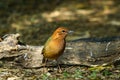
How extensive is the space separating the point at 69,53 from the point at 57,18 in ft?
15.9

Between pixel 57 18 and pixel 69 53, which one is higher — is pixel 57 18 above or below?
above

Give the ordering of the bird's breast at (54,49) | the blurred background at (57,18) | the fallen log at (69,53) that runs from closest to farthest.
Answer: the bird's breast at (54,49) < the fallen log at (69,53) < the blurred background at (57,18)

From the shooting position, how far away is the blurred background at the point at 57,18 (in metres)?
10.9

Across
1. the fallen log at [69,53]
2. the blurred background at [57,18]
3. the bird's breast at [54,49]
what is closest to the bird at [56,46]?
the bird's breast at [54,49]

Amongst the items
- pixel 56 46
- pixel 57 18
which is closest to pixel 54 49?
pixel 56 46

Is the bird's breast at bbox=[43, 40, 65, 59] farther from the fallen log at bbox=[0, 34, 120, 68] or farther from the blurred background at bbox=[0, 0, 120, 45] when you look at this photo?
the blurred background at bbox=[0, 0, 120, 45]

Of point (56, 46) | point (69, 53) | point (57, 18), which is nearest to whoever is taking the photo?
point (56, 46)

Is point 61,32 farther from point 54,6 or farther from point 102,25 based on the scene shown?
point 54,6

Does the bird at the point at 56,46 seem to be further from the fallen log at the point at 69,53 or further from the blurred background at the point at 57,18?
the blurred background at the point at 57,18

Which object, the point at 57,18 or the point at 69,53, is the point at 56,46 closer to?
the point at 69,53

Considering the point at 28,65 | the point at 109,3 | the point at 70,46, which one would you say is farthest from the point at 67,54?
the point at 109,3

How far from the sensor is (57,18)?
475 inches

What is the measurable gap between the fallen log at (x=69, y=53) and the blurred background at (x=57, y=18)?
8.81 feet

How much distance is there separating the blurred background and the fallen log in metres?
2.69
